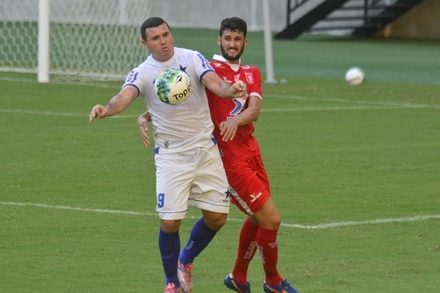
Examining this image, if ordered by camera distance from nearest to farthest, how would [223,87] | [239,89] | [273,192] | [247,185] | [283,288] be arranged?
[239,89] → [223,87] → [283,288] → [247,185] → [273,192]

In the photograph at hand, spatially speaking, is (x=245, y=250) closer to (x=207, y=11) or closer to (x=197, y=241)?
(x=197, y=241)

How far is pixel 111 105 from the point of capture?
628cm

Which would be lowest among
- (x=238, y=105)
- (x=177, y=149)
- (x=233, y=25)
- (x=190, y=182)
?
(x=190, y=182)

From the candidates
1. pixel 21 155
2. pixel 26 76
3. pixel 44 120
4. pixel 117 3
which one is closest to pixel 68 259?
pixel 21 155

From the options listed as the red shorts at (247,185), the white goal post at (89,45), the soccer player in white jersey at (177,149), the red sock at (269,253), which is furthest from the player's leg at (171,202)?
the white goal post at (89,45)

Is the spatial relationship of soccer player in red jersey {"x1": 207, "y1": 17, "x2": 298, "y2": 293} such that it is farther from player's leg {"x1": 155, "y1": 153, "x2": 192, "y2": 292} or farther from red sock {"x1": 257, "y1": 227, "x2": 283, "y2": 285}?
player's leg {"x1": 155, "y1": 153, "x2": 192, "y2": 292}

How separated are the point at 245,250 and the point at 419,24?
92.3ft

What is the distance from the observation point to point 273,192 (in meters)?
9.90

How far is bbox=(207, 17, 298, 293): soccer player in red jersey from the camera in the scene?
6.49m

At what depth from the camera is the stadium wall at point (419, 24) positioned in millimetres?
33344

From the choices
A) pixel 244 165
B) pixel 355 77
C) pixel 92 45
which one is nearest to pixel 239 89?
pixel 244 165

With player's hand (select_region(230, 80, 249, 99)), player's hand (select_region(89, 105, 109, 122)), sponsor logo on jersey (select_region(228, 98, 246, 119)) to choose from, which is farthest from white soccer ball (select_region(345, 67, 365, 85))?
player's hand (select_region(89, 105, 109, 122))

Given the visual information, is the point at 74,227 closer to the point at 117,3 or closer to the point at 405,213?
the point at 405,213

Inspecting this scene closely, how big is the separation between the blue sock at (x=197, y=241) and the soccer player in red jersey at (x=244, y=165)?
235mm
